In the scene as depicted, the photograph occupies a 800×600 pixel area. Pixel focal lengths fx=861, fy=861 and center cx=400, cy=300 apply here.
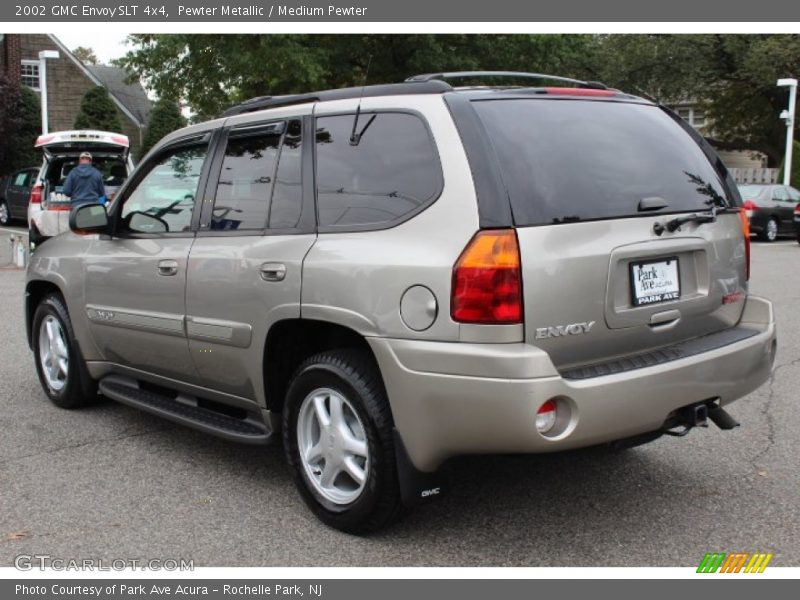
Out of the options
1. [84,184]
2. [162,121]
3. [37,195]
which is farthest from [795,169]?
[162,121]

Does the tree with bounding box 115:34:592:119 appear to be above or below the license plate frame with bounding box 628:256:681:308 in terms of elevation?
above

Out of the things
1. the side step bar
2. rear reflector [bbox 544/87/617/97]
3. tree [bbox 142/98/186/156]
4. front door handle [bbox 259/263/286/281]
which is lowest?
the side step bar

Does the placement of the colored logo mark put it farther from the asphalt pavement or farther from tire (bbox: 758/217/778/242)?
tire (bbox: 758/217/778/242)

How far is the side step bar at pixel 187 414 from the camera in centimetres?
407

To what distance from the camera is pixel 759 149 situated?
4188 cm

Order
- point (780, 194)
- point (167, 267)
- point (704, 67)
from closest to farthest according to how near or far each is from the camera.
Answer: point (167, 267) → point (780, 194) → point (704, 67)

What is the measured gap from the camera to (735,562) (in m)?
3.37

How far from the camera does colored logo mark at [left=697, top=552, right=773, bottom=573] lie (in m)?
3.32

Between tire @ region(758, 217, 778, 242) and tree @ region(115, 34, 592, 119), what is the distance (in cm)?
801

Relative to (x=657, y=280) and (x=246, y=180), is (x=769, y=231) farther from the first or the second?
(x=246, y=180)

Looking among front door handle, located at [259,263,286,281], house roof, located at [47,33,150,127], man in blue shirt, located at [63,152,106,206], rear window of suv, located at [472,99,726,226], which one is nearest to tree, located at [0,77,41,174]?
house roof, located at [47,33,150,127]

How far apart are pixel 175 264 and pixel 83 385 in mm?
1544

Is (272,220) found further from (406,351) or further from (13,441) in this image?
(13,441)

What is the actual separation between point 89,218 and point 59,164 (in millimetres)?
10773
